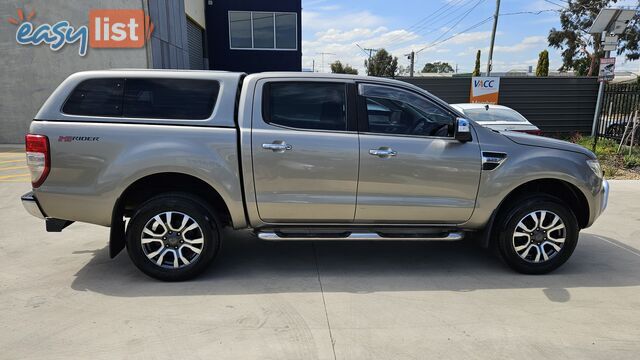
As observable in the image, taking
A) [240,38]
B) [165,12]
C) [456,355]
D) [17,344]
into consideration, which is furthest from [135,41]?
[456,355]

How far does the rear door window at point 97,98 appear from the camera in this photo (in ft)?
13.3

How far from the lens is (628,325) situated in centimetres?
355

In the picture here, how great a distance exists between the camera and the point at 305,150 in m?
4.10

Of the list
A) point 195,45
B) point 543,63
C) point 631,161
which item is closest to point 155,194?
point 631,161

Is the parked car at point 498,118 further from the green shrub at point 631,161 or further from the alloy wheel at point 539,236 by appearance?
the alloy wheel at point 539,236

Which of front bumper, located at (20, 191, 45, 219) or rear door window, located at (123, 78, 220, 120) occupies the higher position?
rear door window, located at (123, 78, 220, 120)

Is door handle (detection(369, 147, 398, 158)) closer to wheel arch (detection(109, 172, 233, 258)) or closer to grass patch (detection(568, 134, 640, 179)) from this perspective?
wheel arch (detection(109, 172, 233, 258))

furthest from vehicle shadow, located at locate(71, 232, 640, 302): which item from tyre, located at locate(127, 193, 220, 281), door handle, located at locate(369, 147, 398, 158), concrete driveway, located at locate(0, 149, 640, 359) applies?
door handle, located at locate(369, 147, 398, 158)

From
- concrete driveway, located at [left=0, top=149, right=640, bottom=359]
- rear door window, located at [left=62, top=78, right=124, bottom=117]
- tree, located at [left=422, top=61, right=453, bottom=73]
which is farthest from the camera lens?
tree, located at [left=422, top=61, right=453, bottom=73]

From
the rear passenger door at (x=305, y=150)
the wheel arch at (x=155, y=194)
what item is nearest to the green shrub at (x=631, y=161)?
the rear passenger door at (x=305, y=150)

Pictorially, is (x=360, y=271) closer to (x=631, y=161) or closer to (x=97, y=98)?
(x=97, y=98)

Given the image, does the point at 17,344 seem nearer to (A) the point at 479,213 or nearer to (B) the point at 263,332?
(B) the point at 263,332

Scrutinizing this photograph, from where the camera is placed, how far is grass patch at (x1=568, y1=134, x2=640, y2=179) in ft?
32.3

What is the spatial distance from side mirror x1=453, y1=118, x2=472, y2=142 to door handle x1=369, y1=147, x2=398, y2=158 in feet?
1.94
